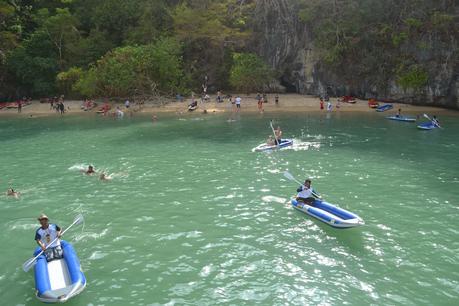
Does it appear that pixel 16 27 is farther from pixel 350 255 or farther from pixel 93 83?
pixel 350 255

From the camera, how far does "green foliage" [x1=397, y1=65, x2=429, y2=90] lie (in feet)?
145

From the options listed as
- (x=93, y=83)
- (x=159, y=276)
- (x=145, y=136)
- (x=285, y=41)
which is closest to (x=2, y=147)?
(x=145, y=136)

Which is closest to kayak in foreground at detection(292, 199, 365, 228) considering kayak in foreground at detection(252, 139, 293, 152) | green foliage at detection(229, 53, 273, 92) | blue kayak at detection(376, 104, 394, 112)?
kayak in foreground at detection(252, 139, 293, 152)

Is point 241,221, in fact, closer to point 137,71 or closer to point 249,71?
point 249,71

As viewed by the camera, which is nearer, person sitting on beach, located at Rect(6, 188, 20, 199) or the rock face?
person sitting on beach, located at Rect(6, 188, 20, 199)

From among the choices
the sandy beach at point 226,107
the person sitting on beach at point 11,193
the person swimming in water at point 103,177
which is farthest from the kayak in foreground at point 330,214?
the sandy beach at point 226,107

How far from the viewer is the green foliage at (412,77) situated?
4419 cm

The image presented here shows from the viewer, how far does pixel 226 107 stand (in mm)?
50812

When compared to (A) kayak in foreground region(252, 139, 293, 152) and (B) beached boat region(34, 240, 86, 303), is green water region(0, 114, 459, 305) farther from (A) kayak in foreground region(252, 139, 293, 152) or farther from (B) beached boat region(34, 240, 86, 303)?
(A) kayak in foreground region(252, 139, 293, 152)

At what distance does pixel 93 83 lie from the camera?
52.8 m

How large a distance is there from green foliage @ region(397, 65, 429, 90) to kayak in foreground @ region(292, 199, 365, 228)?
110 ft

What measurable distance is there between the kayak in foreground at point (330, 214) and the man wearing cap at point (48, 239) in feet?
31.4

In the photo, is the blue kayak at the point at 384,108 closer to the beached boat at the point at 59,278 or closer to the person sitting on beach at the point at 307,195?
the person sitting on beach at the point at 307,195

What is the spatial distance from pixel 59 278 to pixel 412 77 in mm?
43037
